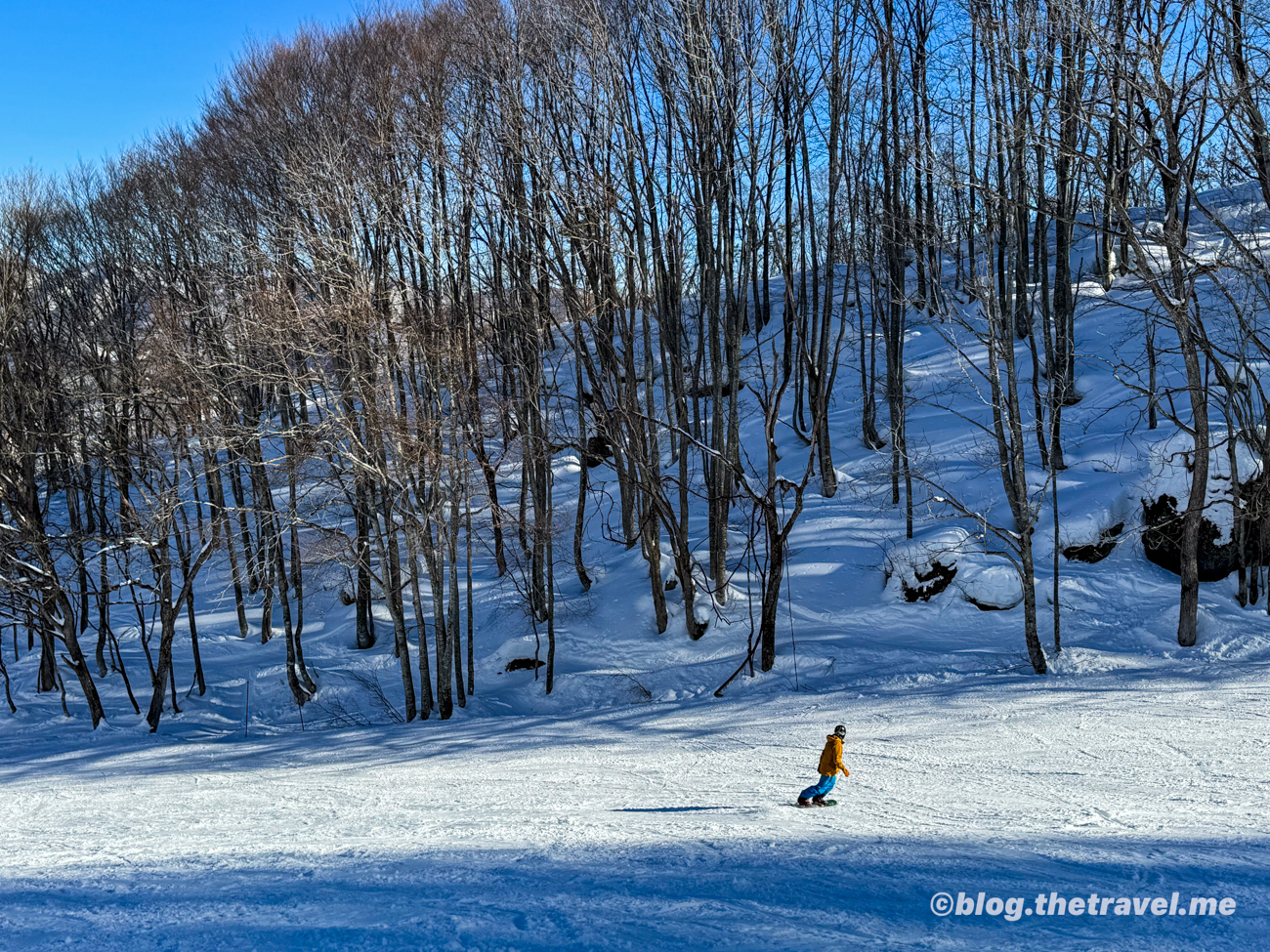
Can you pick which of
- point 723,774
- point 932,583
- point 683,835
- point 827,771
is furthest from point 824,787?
point 932,583

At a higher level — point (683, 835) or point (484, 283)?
point (484, 283)

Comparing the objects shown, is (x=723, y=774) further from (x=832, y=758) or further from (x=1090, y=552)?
(x=1090, y=552)

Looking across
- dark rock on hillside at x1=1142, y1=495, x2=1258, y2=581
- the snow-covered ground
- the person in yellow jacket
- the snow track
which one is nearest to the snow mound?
the snow-covered ground

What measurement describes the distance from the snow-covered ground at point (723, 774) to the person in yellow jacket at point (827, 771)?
166mm

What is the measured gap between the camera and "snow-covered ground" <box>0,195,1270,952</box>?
5.20m

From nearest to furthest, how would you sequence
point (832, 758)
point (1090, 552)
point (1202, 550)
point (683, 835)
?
point (683, 835)
point (832, 758)
point (1202, 550)
point (1090, 552)

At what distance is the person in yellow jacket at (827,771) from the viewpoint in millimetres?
7289

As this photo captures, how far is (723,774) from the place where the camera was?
933 cm

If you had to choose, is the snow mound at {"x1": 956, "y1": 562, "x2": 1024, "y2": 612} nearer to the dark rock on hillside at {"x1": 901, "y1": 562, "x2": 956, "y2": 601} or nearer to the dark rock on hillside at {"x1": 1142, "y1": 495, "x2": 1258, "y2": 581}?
the dark rock on hillside at {"x1": 901, "y1": 562, "x2": 956, "y2": 601}

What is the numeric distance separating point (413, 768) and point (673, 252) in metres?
11.6

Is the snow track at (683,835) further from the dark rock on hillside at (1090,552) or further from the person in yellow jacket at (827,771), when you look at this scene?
the dark rock on hillside at (1090,552)

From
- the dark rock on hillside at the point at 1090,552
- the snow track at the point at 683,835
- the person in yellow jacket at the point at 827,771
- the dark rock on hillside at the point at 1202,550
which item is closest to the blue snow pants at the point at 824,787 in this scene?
the person in yellow jacket at the point at 827,771

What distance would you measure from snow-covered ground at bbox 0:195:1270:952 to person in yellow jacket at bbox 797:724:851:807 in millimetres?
166

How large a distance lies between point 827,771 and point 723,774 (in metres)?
2.25
